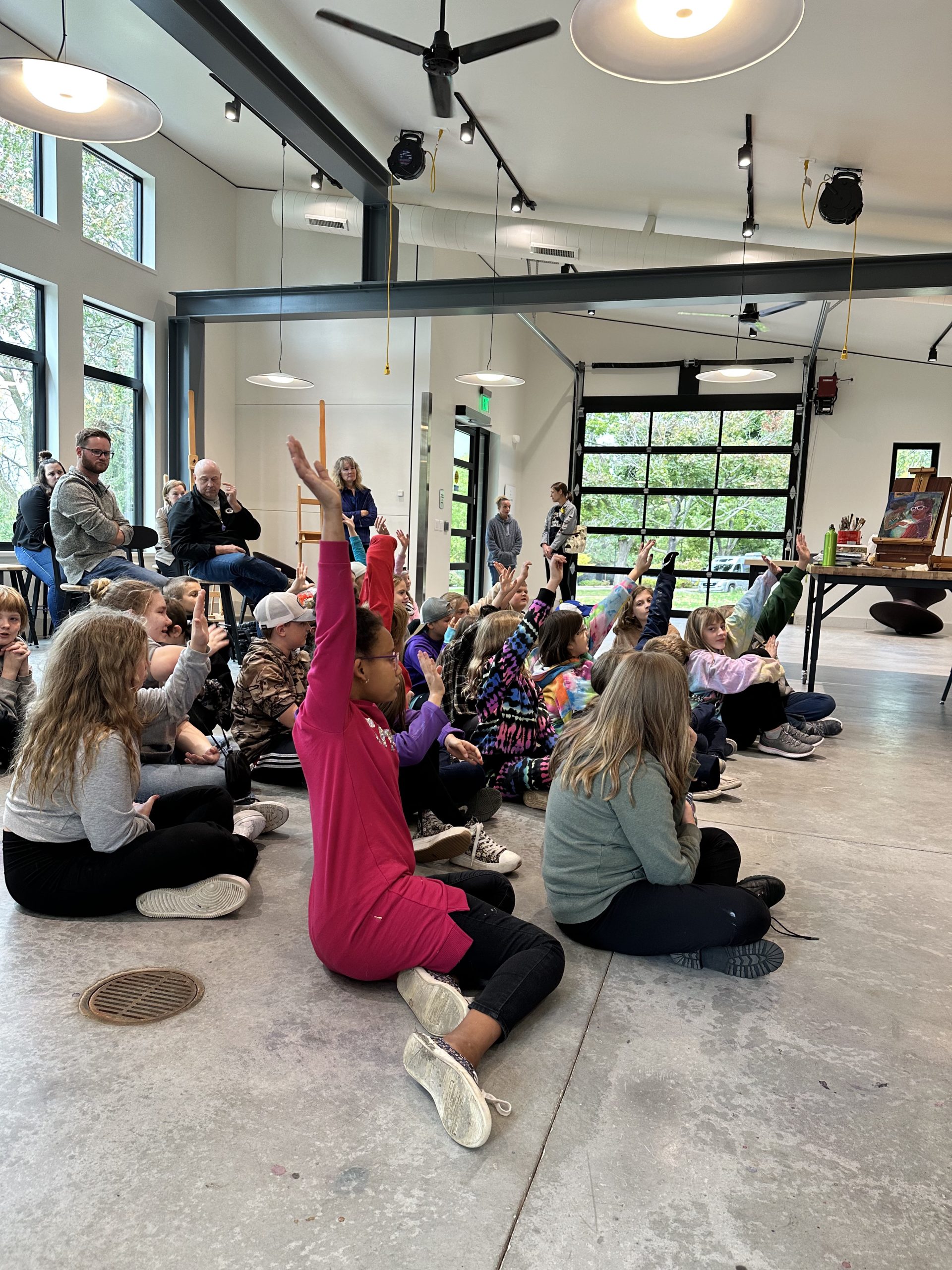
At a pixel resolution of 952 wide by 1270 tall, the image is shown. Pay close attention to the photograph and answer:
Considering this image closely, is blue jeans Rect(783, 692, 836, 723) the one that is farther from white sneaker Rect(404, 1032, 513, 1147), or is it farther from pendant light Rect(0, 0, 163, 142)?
pendant light Rect(0, 0, 163, 142)

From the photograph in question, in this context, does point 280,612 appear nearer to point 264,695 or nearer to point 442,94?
point 264,695

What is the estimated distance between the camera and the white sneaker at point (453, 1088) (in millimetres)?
1435

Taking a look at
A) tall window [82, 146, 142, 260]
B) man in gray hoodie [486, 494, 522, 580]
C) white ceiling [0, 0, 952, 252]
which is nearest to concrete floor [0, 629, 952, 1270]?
white ceiling [0, 0, 952, 252]

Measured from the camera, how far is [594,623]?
5.01 meters

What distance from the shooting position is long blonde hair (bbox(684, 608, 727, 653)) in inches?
170

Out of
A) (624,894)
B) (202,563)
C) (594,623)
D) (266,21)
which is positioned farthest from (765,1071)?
(266,21)

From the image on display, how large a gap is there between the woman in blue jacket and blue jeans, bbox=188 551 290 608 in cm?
124

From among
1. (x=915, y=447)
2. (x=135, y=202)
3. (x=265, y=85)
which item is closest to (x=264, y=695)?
(x=265, y=85)

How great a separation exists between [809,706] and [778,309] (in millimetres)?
8334

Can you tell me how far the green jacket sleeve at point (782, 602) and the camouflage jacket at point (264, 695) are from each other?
304cm

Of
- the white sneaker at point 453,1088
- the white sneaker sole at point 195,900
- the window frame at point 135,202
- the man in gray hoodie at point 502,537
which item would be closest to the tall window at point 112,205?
the window frame at point 135,202

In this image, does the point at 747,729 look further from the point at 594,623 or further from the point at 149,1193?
the point at 149,1193

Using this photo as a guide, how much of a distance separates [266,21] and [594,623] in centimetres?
456

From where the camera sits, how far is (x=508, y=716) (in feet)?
11.2
